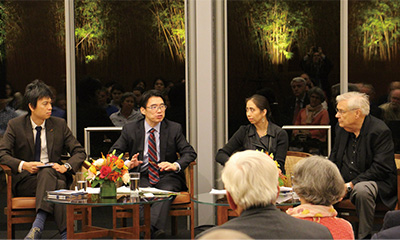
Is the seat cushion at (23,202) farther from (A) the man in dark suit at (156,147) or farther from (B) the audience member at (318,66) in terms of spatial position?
(B) the audience member at (318,66)

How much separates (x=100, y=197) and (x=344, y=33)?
317 cm

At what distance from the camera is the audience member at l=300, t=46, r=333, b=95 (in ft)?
20.0

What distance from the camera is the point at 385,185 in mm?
4781

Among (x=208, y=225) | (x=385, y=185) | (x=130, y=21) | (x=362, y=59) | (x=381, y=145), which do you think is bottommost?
(x=208, y=225)

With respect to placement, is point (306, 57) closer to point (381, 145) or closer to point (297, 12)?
point (297, 12)

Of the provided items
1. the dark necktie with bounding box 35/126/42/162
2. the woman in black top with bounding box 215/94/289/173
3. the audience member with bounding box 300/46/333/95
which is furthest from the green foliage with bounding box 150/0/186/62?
the dark necktie with bounding box 35/126/42/162

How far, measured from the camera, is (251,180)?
2.18 meters

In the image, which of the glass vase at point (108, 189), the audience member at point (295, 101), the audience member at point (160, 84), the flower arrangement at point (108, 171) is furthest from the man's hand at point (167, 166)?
the audience member at point (295, 101)

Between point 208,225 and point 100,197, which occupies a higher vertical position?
point 100,197

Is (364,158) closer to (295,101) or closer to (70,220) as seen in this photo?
(295,101)

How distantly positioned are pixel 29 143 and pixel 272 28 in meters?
2.75

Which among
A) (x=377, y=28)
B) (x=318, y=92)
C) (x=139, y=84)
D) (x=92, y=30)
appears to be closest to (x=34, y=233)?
(x=139, y=84)

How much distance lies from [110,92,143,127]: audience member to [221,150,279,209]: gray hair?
163 inches

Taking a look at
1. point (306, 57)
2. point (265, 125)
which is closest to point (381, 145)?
point (265, 125)
